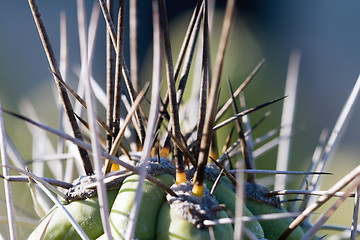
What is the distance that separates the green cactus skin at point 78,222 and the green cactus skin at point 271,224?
181 mm

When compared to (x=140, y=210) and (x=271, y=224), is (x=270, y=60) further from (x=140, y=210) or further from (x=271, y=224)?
(x=140, y=210)

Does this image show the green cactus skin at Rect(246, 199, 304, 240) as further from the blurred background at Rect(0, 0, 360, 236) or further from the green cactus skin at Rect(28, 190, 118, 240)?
the blurred background at Rect(0, 0, 360, 236)

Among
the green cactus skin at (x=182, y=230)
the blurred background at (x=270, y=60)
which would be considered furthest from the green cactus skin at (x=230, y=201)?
the blurred background at (x=270, y=60)

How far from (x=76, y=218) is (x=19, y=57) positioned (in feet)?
7.86

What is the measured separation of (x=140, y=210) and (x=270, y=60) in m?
1.40

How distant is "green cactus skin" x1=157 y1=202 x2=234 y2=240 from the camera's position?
42 centimetres

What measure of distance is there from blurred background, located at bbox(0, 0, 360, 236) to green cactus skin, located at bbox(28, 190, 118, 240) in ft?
2.09

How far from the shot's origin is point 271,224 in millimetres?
553

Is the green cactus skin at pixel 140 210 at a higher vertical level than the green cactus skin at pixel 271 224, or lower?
higher

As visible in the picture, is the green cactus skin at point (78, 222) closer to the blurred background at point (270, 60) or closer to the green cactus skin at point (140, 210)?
the green cactus skin at point (140, 210)

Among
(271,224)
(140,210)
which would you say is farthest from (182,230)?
(271,224)

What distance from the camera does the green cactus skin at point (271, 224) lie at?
0.55m

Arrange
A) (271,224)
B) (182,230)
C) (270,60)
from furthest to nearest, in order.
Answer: (270,60), (271,224), (182,230)

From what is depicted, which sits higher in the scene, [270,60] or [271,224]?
[270,60]
